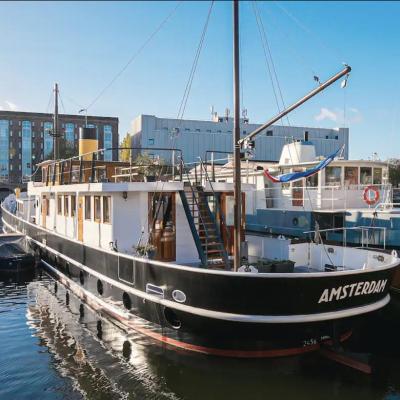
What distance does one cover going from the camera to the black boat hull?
8.77 metres

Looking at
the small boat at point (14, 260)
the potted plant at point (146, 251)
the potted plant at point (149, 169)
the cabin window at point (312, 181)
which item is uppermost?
the potted plant at point (149, 169)

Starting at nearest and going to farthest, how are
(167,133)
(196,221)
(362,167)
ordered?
(196,221), (362,167), (167,133)

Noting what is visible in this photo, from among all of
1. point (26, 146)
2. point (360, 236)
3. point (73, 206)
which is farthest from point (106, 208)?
point (26, 146)

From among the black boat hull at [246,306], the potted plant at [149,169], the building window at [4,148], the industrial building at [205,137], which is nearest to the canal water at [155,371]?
the black boat hull at [246,306]

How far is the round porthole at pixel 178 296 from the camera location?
9.57 m

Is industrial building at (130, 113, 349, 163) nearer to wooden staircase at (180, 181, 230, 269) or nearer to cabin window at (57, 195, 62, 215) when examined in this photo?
cabin window at (57, 195, 62, 215)

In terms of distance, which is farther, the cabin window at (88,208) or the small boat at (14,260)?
the small boat at (14,260)

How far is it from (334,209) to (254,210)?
4660 mm

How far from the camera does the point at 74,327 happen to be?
1254 cm

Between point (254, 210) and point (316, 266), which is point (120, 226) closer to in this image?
point (316, 266)

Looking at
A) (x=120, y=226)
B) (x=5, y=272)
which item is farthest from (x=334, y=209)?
(x=5, y=272)

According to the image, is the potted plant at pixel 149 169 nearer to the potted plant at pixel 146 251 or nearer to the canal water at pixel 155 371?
the potted plant at pixel 146 251

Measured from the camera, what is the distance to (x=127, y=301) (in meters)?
11.5

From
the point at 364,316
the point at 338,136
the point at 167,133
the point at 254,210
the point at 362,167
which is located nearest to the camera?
the point at 364,316
